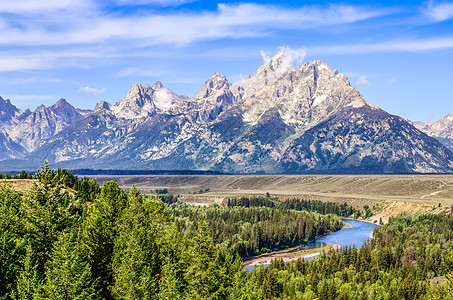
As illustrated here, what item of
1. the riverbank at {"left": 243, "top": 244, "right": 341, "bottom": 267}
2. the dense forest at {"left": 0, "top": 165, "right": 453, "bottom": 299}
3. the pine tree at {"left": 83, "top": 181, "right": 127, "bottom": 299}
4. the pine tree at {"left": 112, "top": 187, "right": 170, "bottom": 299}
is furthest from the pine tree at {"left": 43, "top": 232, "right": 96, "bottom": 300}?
the riverbank at {"left": 243, "top": 244, "right": 341, "bottom": 267}

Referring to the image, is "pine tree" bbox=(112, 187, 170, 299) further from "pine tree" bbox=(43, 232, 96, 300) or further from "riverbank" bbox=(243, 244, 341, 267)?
"riverbank" bbox=(243, 244, 341, 267)

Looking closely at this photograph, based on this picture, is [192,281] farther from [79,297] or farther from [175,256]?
[79,297]

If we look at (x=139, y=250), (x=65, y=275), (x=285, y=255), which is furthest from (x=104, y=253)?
(x=285, y=255)

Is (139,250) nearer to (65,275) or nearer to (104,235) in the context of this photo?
(104,235)

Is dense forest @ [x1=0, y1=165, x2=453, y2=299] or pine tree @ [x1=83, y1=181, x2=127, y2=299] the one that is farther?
pine tree @ [x1=83, y1=181, x2=127, y2=299]

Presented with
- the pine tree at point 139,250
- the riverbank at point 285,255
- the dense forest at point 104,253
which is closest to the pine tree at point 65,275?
the dense forest at point 104,253

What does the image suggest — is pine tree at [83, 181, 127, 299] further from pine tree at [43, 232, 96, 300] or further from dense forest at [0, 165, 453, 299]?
pine tree at [43, 232, 96, 300]

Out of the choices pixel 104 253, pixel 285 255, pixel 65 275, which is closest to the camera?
pixel 65 275

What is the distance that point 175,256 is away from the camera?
67.8 meters

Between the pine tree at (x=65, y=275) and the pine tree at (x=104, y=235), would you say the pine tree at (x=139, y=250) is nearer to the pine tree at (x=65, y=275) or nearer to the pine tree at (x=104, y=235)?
the pine tree at (x=104, y=235)

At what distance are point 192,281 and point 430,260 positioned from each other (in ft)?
370

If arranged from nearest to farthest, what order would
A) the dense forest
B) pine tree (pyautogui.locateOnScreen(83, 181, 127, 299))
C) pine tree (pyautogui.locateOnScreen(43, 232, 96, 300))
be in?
pine tree (pyautogui.locateOnScreen(43, 232, 96, 300))
the dense forest
pine tree (pyautogui.locateOnScreen(83, 181, 127, 299))

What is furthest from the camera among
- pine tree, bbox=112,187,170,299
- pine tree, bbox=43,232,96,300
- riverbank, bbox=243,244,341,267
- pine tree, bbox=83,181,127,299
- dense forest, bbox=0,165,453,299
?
riverbank, bbox=243,244,341,267

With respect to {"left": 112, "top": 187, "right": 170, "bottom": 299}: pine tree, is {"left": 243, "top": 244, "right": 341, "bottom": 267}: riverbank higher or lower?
lower
